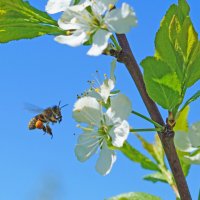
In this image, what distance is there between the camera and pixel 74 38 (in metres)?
1.53

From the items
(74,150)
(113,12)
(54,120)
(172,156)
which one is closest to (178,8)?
(113,12)

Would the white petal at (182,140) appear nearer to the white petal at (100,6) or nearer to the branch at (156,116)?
the branch at (156,116)

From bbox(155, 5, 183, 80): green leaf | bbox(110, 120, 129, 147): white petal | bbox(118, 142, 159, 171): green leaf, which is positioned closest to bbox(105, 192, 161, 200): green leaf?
bbox(118, 142, 159, 171): green leaf

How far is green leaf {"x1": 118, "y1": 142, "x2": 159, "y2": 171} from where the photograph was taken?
195cm

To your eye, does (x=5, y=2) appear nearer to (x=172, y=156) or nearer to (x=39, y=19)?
(x=39, y=19)

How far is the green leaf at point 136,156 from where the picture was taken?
6.41 ft

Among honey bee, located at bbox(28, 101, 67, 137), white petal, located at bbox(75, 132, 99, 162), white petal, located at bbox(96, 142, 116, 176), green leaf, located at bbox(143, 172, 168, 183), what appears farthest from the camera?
honey bee, located at bbox(28, 101, 67, 137)

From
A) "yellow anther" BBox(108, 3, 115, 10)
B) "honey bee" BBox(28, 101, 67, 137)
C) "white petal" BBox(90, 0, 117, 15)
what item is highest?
Result: "honey bee" BBox(28, 101, 67, 137)

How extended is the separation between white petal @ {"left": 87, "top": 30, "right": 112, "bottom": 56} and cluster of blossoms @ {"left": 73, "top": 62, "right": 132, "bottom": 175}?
146 mm

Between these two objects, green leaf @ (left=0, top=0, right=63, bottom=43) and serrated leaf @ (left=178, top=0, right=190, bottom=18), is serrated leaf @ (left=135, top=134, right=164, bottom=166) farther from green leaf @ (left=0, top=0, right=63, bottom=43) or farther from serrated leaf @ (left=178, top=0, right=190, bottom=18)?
serrated leaf @ (left=178, top=0, right=190, bottom=18)

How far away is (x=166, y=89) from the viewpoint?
4.81 ft

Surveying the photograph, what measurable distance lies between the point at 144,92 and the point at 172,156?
20cm

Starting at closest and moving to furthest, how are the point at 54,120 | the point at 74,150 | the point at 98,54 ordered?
the point at 98,54 < the point at 74,150 < the point at 54,120

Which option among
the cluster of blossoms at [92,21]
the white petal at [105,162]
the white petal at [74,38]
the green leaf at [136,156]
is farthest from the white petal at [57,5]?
the green leaf at [136,156]
